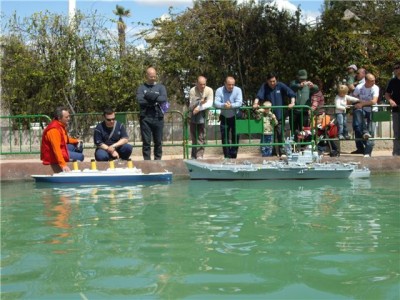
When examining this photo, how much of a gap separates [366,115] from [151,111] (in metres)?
4.40

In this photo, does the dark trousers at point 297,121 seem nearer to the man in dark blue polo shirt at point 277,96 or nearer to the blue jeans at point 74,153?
the man in dark blue polo shirt at point 277,96

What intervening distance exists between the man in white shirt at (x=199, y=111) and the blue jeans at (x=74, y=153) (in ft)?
7.66

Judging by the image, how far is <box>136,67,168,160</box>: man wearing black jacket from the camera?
12.5 m

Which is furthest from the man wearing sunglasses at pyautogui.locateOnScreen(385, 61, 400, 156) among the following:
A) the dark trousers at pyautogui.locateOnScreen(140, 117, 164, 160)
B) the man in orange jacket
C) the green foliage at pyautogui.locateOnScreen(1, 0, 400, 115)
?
the green foliage at pyautogui.locateOnScreen(1, 0, 400, 115)

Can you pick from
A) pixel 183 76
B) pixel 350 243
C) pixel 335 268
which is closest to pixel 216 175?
pixel 350 243

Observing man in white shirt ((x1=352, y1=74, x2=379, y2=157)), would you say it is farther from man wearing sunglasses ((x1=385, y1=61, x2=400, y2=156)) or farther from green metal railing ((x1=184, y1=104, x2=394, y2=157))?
man wearing sunglasses ((x1=385, y1=61, x2=400, y2=156))

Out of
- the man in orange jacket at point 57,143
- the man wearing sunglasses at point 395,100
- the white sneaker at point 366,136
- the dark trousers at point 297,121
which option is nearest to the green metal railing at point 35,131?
the dark trousers at point 297,121

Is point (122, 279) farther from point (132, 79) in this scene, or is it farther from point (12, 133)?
point (132, 79)

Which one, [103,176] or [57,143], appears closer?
A: [103,176]

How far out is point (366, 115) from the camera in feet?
43.4

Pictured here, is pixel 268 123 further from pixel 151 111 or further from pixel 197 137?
pixel 151 111

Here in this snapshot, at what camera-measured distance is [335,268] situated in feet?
15.8

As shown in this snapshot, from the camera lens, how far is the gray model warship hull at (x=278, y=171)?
11039 millimetres

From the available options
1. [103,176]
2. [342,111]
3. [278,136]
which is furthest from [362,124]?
[103,176]
